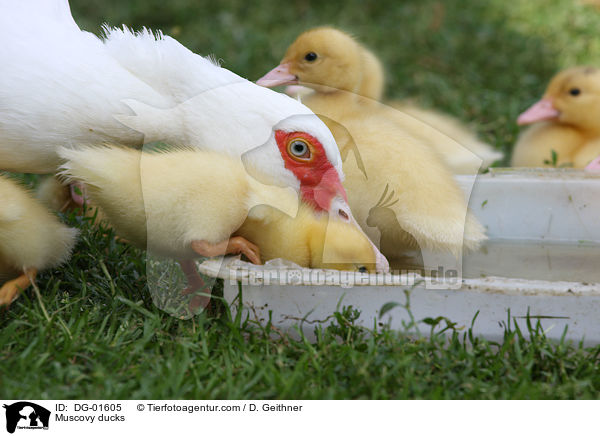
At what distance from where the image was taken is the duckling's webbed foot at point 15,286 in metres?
2.21

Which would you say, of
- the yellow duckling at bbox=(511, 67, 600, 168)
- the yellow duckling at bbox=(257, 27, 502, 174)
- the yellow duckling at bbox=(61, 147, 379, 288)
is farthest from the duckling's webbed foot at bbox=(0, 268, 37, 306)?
the yellow duckling at bbox=(511, 67, 600, 168)

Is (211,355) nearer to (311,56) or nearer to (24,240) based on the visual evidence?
(24,240)

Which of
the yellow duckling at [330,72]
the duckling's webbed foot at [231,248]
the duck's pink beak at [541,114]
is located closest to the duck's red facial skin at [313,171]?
the duckling's webbed foot at [231,248]

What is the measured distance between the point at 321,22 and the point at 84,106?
153 inches

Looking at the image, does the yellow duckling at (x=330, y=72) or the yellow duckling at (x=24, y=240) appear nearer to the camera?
the yellow duckling at (x=24, y=240)

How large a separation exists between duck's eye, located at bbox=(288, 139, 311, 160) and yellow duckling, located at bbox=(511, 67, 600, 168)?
5.89ft

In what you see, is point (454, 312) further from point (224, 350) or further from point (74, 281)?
point (74, 281)

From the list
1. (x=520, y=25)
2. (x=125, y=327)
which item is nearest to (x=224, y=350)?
(x=125, y=327)

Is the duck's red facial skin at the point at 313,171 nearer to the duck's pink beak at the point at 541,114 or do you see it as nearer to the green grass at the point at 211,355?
the green grass at the point at 211,355

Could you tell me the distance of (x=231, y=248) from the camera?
2.13 metres

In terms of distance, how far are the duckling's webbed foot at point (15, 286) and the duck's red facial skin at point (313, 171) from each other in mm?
823

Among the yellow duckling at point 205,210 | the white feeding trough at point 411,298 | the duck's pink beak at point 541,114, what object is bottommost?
the white feeding trough at point 411,298
